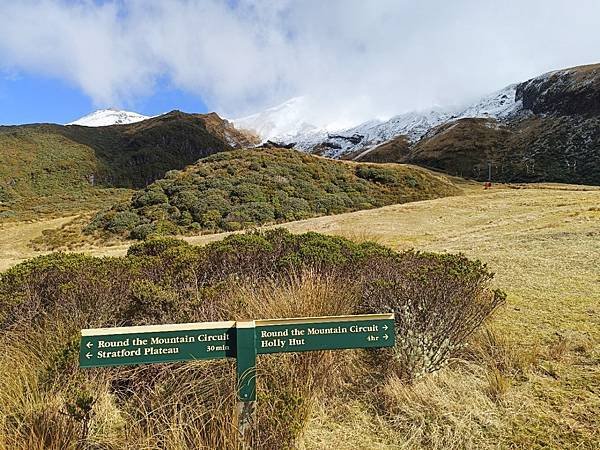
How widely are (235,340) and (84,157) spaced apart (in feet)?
306

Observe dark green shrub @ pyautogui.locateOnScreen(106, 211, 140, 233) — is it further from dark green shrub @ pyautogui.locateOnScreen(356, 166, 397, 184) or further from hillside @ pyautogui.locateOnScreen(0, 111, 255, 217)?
hillside @ pyautogui.locateOnScreen(0, 111, 255, 217)

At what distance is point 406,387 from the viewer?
11.5 ft

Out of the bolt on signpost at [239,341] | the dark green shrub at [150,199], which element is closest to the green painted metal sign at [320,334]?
the bolt on signpost at [239,341]

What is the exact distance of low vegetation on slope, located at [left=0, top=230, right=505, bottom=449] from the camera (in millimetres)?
2697

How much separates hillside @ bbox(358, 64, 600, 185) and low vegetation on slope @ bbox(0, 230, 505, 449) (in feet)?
193

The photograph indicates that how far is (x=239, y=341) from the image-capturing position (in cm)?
253

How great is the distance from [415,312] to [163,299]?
7.47 feet

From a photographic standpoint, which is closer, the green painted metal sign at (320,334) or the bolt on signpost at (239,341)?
the bolt on signpost at (239,341)

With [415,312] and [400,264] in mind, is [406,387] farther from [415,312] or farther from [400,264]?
[400,264]

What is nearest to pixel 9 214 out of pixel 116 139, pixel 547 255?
pixel 547 255

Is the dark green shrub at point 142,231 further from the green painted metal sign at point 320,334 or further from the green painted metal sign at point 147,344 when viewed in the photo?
the green painted metal sign at point 320,334

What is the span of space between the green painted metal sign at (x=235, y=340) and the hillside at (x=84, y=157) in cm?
5373

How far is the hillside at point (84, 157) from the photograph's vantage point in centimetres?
6844

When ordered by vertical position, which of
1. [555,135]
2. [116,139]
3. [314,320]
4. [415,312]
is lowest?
[415,312]
